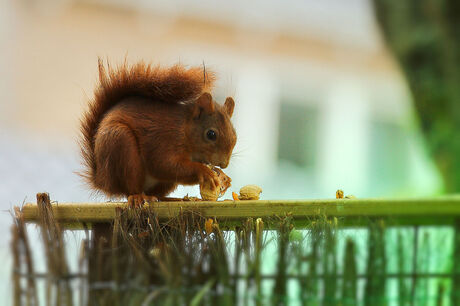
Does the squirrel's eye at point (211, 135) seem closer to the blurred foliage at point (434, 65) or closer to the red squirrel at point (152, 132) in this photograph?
the red squirrel at point (152, 132)

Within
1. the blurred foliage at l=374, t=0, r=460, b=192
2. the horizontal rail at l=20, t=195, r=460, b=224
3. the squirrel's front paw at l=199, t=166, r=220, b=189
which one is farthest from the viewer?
the blurred foliage at l=374, t=0, r=460, b=192

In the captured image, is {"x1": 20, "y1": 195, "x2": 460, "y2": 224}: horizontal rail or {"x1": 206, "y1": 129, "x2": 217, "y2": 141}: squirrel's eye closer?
{"x1": 20, "y1": 195, "x2": 460, "y2": 224}: horizontal rail

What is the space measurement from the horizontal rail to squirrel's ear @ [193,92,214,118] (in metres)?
0.16

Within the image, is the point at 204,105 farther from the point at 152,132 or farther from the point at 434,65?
the point at 434,65

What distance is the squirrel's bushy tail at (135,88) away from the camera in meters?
0.94

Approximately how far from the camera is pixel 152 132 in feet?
3.03

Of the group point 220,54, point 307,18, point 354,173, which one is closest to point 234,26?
point 220,54

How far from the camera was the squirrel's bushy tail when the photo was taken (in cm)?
94

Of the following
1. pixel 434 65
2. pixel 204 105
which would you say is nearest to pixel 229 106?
pixel 204 105

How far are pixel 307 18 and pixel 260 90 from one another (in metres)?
0.82

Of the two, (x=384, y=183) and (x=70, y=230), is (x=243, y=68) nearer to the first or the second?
(x=384, y=183)

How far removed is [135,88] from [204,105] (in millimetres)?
124

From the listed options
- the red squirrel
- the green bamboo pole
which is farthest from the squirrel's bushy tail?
the green bamboo pole

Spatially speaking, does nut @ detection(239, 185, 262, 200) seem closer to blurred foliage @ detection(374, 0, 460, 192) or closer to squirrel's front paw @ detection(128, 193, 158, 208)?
squirrel's front paw @ detection(128, 193, 158, 208)
